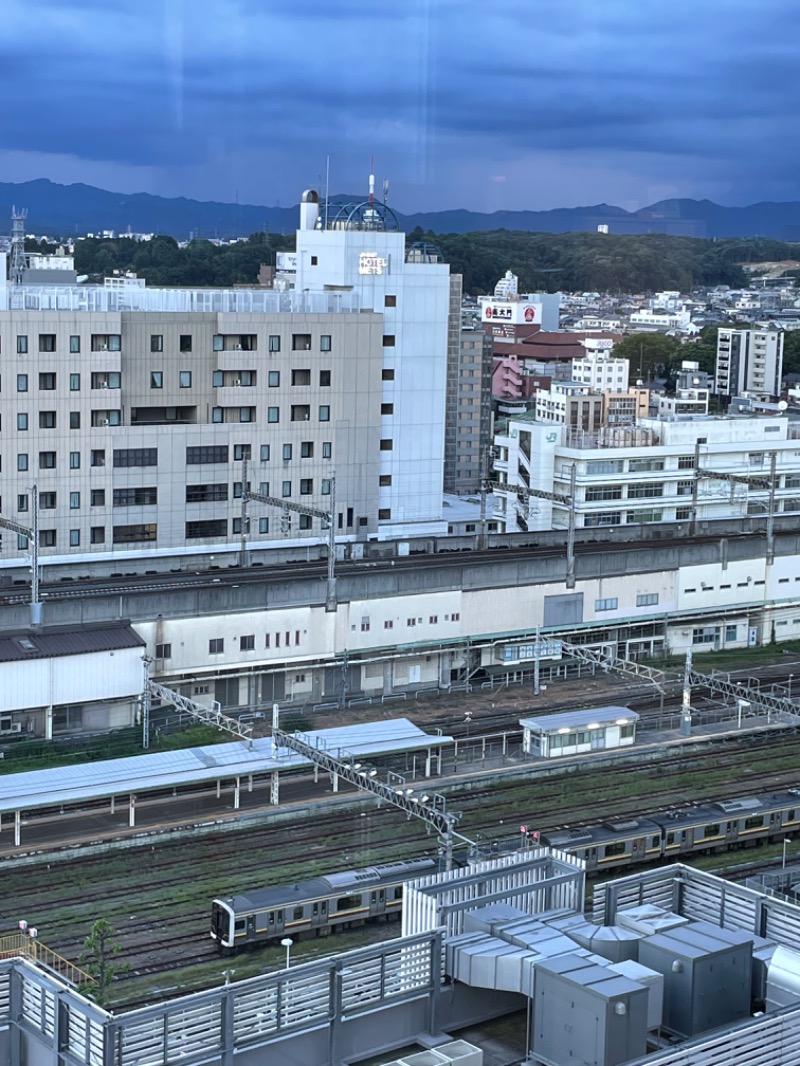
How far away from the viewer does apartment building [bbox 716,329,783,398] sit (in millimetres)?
45094

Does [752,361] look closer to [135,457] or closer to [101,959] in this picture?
[135,457]

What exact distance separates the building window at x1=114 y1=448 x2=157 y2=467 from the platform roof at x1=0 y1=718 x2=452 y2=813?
→ 602cm

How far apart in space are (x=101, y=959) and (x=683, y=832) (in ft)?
17.4

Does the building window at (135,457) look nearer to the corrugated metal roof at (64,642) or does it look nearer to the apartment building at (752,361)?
the corrugated metal roof at (64,642)

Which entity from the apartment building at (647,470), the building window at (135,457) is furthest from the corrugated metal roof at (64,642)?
the apartment building at (647,470)

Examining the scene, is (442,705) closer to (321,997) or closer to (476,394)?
(321,997)

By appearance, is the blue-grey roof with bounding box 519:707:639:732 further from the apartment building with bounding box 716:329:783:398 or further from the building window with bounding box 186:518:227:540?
the apartment building with bounding box 716:329:783:398

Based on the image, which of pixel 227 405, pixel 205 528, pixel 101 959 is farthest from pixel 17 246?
pixel 101 959

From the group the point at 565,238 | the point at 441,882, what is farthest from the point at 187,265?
the point at 441,882

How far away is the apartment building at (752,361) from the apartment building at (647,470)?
70.6 ft

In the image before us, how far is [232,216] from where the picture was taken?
97.0ft

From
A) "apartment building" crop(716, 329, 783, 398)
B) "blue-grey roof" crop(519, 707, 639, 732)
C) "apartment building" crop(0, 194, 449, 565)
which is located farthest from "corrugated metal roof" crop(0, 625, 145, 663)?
"apartment building" crop(716, 329, 783, 398)

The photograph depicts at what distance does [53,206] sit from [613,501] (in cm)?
1388

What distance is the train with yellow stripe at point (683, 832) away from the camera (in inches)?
484
